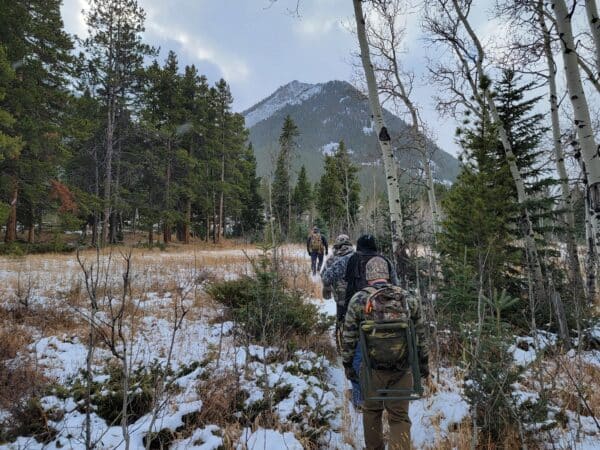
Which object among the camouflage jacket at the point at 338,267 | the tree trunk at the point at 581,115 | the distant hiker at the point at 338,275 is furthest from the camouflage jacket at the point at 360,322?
the tree trunk at the point at 581,115

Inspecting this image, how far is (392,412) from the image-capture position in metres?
2.63

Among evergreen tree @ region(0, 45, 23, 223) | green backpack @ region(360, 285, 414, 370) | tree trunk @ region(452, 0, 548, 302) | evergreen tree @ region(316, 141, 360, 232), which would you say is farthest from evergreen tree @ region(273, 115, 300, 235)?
green backpack @ region(360, 285, 414, 370)

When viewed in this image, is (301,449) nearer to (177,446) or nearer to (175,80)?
(177,446)

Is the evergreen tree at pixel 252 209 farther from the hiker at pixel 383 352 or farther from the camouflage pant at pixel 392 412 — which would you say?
the camouflage pant at pixel 392 412

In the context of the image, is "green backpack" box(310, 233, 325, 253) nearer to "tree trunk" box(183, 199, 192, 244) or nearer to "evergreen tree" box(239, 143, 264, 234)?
"tree trunk" box(183, 199, 192, 244)

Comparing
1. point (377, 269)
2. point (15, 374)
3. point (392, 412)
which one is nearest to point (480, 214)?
point (377, 269)

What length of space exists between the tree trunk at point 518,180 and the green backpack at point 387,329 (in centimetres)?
366

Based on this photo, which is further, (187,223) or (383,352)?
(187,223)

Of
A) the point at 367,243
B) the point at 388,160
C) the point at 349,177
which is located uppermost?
the point at 349,177

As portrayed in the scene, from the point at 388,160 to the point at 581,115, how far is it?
9.28 ft

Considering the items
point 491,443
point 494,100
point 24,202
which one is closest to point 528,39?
point 494,100

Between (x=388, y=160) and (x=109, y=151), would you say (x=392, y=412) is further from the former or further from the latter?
(x=109, y=151)

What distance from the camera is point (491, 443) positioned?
9.39 feet

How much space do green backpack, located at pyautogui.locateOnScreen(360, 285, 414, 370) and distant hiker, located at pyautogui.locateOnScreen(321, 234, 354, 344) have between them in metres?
1.85
